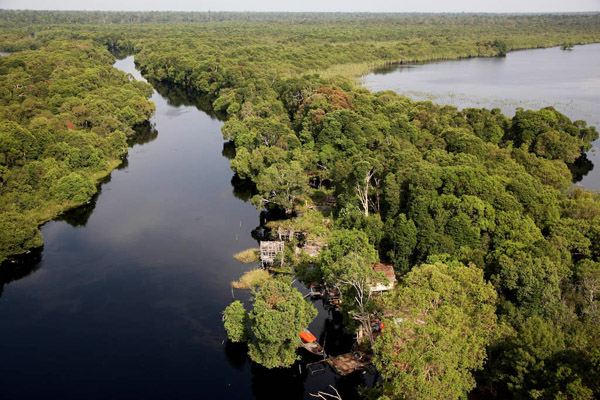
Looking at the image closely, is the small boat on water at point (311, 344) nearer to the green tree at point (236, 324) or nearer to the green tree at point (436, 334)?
the green tree at point (236, 324)

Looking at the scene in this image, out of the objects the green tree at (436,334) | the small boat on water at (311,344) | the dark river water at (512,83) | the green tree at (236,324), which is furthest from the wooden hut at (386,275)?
the dark river water at (512,83)

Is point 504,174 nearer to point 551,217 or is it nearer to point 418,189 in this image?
point 551,217

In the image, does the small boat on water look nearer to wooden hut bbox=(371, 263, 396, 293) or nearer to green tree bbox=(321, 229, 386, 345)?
green tree bbox=(321, 229, 386, 345)

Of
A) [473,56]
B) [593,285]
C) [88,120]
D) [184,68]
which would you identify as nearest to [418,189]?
[593,285]

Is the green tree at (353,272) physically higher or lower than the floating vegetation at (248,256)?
higher

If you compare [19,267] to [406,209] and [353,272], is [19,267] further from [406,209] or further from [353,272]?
[406,209]

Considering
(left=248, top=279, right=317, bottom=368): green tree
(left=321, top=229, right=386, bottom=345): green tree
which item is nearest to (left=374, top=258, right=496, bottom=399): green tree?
(left=321, top=229, right=386, bottom=345): green tree

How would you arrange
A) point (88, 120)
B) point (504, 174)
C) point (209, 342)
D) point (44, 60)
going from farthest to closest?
point (44, 60) → point (88, 120) → point (504, 174) → point (209, 342)
